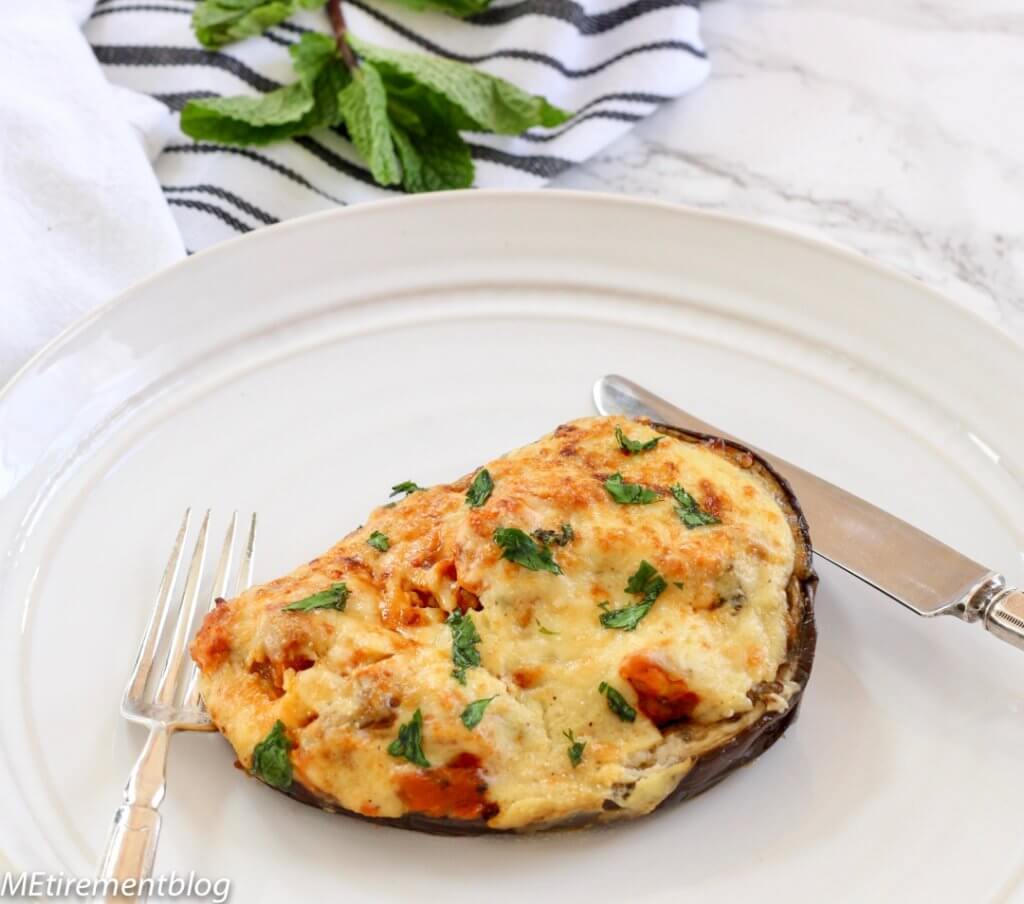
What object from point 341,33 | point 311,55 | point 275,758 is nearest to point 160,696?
point 275,758

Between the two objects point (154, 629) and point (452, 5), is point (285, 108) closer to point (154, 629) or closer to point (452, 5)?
point (452, 5)

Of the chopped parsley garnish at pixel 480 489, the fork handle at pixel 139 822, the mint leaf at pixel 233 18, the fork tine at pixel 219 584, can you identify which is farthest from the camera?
the mint leaf at pixel 233 18

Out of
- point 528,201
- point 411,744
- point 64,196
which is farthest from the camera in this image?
point 64,196

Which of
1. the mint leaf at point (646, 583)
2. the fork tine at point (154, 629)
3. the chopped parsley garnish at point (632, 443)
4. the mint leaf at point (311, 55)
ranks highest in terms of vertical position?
the mint leaf at point (311, 55)

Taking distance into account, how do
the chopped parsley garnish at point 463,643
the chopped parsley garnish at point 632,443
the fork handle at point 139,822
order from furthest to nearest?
the chopped parsley garnish at point 632,443 → the chopped parsley garnish at point 463,643 → the fork handle at point 139,822

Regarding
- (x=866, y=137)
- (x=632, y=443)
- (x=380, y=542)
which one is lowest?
(x=866, y=137)

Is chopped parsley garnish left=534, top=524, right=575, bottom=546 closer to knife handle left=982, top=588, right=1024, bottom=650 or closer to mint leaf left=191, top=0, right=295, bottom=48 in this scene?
knife handle left=982, top=588, right=1024, bottom=650

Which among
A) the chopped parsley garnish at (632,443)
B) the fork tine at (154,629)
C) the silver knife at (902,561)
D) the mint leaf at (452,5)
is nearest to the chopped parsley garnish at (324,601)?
the fork tine at (154,629)

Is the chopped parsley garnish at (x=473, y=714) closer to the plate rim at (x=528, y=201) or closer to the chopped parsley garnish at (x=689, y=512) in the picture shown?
the chopped parsley garnish at (x=689, y=512)

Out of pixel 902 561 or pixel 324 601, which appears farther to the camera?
pixel 902 561
